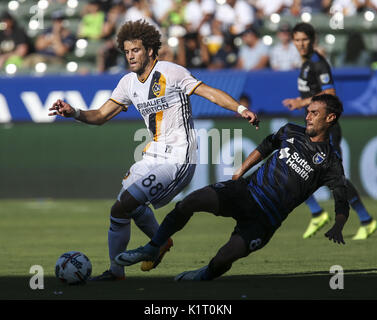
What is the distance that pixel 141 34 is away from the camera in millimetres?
8312

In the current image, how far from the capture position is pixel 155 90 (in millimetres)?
8305

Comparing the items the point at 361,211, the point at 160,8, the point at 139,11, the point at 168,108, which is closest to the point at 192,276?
the point at 168,108

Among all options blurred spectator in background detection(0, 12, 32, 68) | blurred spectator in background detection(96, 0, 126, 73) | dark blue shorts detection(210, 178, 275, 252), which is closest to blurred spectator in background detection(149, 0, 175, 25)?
blurred spectator in background detection(96, 0, 126, 73)

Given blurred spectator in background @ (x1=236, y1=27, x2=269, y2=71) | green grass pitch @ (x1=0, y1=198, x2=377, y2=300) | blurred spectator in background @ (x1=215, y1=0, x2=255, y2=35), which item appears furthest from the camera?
blurred spectator in background @ (x1=215, y1=0, x2=255, y2=35)

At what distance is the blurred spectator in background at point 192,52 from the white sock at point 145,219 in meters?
10.4

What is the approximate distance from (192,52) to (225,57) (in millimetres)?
726

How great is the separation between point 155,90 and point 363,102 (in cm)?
949

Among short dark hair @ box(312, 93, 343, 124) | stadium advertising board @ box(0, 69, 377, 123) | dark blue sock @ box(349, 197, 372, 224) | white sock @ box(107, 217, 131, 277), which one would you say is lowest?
white sock @ box(107, 217, 131, 277)

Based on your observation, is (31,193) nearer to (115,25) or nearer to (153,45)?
(115,25)

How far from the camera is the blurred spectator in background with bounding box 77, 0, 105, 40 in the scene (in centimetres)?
2038

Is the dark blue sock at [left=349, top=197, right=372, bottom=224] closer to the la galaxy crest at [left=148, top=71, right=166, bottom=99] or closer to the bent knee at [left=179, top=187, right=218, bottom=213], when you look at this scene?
the bent knee at [left=179, top=187, right=218, bottom=213]

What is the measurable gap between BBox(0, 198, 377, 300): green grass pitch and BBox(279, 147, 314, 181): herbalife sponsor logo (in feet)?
3.29

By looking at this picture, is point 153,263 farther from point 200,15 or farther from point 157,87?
point 200,15

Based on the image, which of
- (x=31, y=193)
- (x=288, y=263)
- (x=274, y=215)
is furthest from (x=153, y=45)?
(x=31, y=193)
